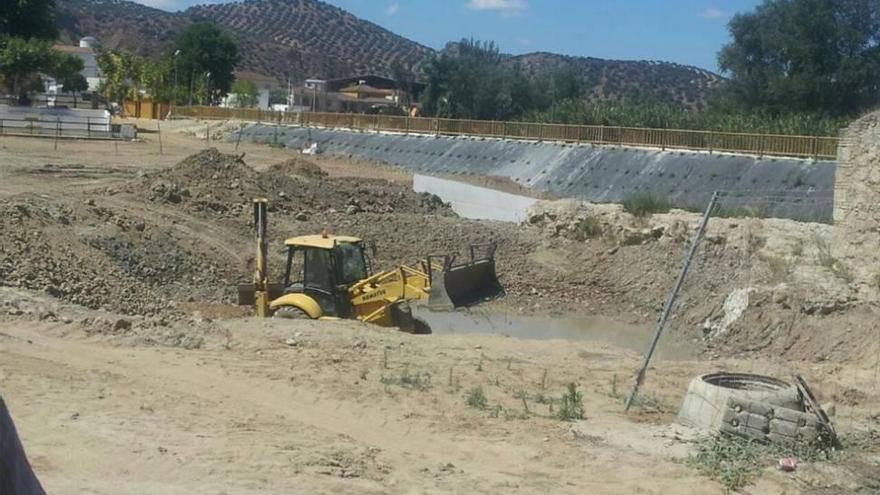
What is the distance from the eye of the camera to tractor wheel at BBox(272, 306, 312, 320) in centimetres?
1898

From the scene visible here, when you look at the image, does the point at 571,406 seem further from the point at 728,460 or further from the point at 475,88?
the point at 475,88

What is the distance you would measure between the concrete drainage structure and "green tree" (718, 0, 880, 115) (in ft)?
202

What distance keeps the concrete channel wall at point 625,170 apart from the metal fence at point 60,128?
1295 cm

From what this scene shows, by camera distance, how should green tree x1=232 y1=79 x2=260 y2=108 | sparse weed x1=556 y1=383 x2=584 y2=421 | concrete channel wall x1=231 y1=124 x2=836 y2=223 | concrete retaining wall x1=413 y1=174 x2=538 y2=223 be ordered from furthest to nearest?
green tree x1=232 y1=79 x2=260 y2=108 → concrete retaining wall x1=413 y1=174 x2=538 y2=223 → concrete channel wall x1=231 y1=124 x2=836 y2=223 → sparse weed x1=556 y1=383 x2=584 y2=421

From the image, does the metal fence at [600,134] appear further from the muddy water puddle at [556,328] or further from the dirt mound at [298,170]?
the muddy water puddle at [556,328]

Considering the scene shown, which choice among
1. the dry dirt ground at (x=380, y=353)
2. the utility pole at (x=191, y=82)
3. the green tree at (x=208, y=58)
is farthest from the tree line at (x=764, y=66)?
the dry dirt ground at (x=380, y=353)

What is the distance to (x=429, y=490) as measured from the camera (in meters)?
9.73

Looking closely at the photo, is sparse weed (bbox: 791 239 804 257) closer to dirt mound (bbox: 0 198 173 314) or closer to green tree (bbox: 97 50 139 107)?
dirt mound (bbox: 0 198 173 314)

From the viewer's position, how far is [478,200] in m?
38.8

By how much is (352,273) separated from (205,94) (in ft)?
323

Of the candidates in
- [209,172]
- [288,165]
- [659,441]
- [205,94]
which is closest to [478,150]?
[288,165]

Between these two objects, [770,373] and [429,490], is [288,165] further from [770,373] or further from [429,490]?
[429,490]

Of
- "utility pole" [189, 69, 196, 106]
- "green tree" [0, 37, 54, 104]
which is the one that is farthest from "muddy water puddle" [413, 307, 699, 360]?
"utility pole" [189, 69, 196, 106]

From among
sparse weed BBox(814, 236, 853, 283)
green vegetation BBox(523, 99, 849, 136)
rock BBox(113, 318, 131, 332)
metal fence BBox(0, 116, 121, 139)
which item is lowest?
rock BBox(113, 318, 131, 332)
